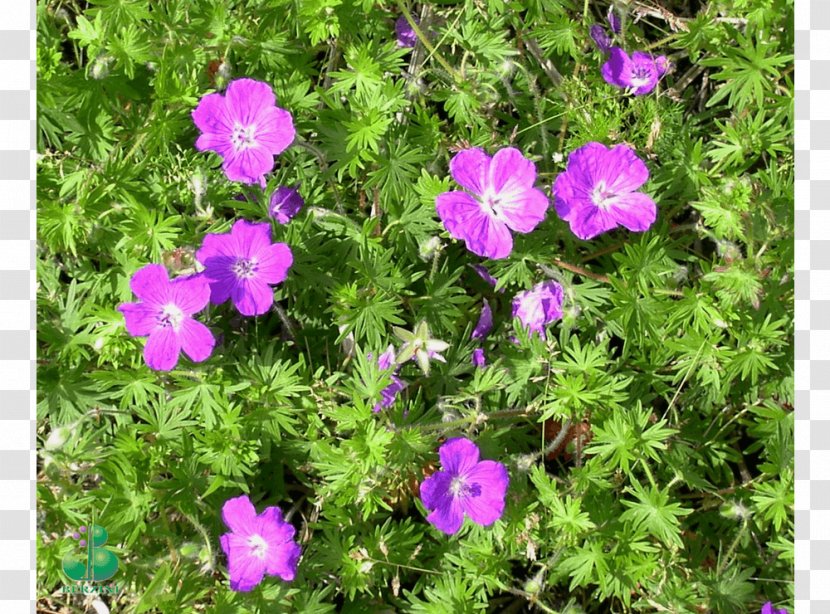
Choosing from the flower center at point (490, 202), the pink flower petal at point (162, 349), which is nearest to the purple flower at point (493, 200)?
the flower center at point (490, 202)

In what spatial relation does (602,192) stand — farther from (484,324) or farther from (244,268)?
(244,268)

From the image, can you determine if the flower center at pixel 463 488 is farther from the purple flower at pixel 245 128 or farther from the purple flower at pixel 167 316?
the purple flower at pixel 245 128

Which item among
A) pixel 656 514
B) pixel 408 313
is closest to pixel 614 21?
pixel 408 313

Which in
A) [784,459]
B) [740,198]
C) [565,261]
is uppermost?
[740,198]

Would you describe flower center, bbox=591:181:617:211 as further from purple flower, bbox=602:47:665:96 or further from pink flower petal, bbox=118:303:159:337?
pink flower petal, bbox=118:303:159:337

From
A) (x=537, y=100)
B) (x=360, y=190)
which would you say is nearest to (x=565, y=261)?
(x=537, y=100)

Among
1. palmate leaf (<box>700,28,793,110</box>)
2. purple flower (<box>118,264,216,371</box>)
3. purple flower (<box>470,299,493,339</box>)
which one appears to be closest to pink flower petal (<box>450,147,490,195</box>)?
purple flower (<box>470,299,493,339</box>)

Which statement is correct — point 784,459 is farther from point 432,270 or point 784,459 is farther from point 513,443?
point 432,270
